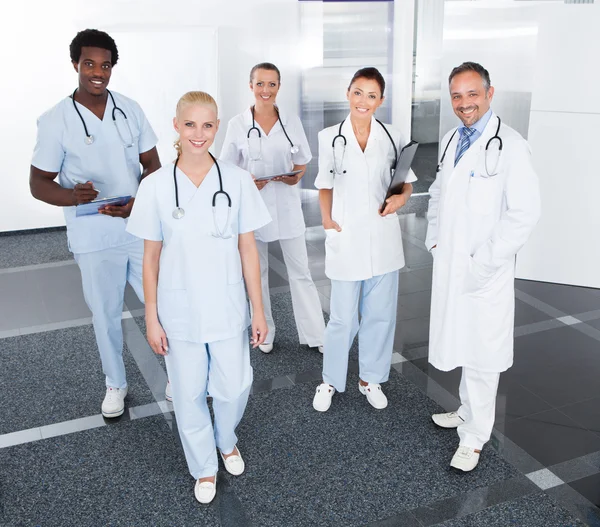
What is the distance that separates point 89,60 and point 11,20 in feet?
10.6

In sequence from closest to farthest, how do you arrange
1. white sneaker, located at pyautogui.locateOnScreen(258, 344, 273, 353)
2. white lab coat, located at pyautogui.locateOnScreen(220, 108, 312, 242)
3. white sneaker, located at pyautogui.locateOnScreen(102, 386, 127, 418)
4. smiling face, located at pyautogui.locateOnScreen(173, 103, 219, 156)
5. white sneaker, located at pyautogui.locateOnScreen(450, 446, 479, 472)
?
1. smiling face, located at pyautogui.locateOnScreen(173, 103, 219, 156)
2. white sneaker, located at pyautogui.locateOnScreen(450, 446, 479, 472)
3. white sneaker, located at pyautogui.locateOnScreen(102, 386, 127, 418)
4. white lab coat, located at pyautogui.locateOnScreen(220, 108, 312, 242)
5. white sneaker, located at pyautogui.locateOnScreen(258, 344, 273, 353)

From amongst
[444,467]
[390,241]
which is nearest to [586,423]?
[444,467]

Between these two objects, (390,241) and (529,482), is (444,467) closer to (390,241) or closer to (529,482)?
(529,482)

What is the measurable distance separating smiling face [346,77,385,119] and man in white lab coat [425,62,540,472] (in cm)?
32

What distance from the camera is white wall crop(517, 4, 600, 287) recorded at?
3.73m

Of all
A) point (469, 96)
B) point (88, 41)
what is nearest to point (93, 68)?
point (88, 41)

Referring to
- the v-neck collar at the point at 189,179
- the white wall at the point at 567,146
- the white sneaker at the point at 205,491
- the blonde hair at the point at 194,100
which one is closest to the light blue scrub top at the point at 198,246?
the v-neck collar at the point at 189,179

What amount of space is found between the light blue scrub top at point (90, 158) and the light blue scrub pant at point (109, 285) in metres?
0.04

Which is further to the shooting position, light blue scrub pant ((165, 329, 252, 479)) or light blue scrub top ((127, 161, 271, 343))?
light blue scrub pant ((165, 329, 252, 479))

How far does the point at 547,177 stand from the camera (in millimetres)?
4066

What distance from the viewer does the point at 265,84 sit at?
303 centimetres

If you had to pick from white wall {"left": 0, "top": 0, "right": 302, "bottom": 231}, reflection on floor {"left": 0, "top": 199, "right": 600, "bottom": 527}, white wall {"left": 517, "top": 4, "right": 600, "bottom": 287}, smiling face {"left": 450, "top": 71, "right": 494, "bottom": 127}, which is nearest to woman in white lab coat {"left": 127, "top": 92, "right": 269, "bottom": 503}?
reflection on floor {"left": 0, "top": 199, "right": 600, "bottom": 527}

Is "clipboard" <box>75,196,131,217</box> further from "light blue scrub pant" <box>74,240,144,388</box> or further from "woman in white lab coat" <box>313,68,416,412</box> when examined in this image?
"woman in white lab coat" <box>313,68,416,412</box>

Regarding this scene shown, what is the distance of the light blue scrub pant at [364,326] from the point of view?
2693 mm
